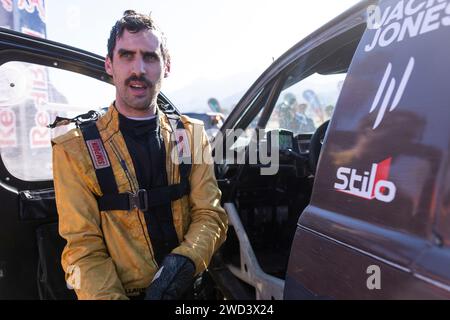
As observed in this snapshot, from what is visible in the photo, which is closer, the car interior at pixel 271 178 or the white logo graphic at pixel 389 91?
the white logo graphic at pixel 389 91

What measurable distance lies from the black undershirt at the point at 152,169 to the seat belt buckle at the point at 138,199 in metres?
0.05

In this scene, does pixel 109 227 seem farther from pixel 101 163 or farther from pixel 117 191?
pixel 101 163

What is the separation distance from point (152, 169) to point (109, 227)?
0.94 ft

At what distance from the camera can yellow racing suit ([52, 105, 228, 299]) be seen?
1.39 metres

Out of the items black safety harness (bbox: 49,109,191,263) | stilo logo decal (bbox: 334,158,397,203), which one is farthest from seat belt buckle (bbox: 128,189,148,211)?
stilo logo decal (bbox: 334,158,397,203)

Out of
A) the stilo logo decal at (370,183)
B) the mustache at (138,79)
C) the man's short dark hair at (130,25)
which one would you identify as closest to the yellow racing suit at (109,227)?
the mustache at (138,79)

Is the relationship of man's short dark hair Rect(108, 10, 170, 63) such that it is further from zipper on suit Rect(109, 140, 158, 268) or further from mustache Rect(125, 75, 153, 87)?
zipper on suit Rect(109, 140, 158, 268)

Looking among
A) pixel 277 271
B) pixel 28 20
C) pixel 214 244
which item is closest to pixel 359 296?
pixel 214 244

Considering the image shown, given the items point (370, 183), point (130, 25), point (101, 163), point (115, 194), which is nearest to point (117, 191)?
point (115, 194)

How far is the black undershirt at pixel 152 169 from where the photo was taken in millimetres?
1562

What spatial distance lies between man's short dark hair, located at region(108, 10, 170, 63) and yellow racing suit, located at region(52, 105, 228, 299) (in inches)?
11.3

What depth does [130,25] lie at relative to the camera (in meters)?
1.59
